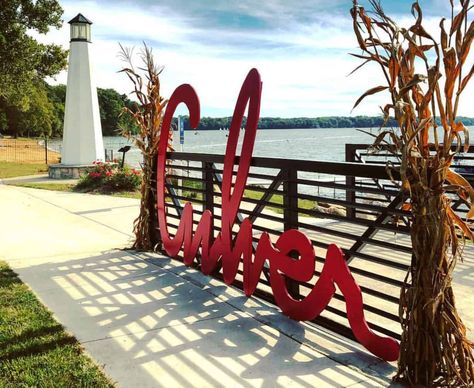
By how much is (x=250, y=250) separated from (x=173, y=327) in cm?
103

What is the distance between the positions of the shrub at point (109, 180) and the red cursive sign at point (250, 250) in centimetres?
858

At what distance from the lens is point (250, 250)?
473 centimetres

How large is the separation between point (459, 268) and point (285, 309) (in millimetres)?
2927

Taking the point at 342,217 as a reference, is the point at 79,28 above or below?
above

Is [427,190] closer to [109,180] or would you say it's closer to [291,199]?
[291,199]

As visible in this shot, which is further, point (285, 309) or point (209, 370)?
point (285, 309)

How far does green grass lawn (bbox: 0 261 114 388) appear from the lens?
325 centimetres

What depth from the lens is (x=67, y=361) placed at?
3514mm

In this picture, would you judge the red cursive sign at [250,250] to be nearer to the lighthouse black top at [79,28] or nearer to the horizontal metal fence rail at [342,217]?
the horizontal metal fence rail at [342,217]

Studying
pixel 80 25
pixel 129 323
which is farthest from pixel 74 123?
pixel 129 323

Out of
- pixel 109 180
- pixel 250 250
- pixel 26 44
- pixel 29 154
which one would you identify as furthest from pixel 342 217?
pixel 29 154

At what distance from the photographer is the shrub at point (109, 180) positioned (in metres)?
14.9

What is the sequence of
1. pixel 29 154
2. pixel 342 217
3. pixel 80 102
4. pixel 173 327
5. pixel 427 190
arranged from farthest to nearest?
1. pixel 29 154
2. pixel 80 102
3. pixel 173 327
4. pixel 342 217
5. pixel 427 190

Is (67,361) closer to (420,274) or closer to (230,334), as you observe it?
(230,334)
